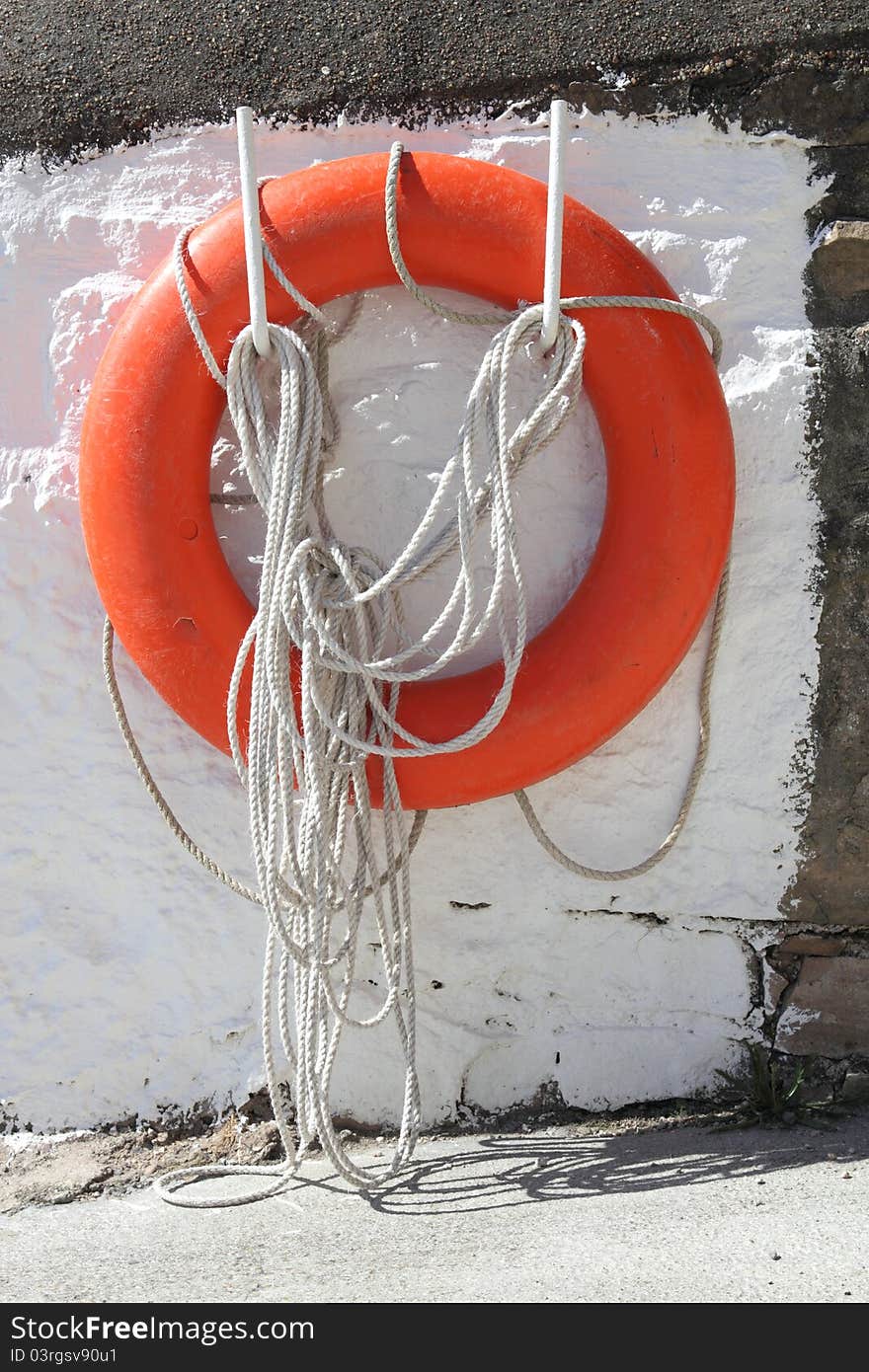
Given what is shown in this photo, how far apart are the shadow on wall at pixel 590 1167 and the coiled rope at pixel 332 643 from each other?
7 centimetres

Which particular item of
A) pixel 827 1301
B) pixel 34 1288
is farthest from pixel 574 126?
pixel 34 1288

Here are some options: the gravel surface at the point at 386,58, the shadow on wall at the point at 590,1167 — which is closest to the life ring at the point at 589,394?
the gravel surface at the point at 386,58

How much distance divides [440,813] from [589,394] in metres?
0.60

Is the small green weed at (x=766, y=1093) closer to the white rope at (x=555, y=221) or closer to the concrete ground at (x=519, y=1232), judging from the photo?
the concrete ground at (x=519, y=1232)

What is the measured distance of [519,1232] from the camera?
1.38 meters

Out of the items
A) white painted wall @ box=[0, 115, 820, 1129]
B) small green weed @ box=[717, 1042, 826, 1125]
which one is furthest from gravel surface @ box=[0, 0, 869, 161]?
small green weed @ box=[717, 1042, 826, 1125]

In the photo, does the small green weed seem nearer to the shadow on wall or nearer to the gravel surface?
the shadow on wall

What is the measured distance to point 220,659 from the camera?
1542mm

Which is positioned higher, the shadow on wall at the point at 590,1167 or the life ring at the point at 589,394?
the life ring at the point at 589,394

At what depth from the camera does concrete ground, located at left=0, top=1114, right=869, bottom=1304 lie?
121 cm

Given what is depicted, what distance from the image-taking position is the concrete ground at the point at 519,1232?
121 cm

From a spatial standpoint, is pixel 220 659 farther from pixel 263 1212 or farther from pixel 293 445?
pixel 263 1212

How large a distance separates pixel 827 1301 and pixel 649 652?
28.8 inches

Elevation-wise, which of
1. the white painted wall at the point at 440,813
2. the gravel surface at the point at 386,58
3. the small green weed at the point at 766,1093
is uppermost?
the gravel surface at the point at 386,58
